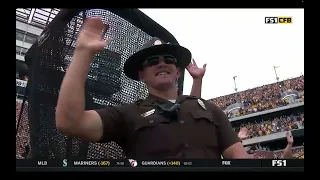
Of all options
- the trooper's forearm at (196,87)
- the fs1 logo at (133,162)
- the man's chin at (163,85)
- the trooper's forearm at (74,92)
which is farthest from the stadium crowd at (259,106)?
the fs1 logo at (133,162)

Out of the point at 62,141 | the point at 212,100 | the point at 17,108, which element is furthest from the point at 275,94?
the point at 17,108

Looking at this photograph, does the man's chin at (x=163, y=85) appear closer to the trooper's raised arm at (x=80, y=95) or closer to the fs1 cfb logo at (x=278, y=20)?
the trooper's raised arm at (x=80, y=95)

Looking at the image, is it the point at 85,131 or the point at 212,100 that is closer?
the point at 85,131

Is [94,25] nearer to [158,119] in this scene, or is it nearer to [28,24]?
[28,24]

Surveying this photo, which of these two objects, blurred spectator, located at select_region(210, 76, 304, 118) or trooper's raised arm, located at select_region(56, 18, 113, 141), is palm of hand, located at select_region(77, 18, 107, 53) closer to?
trooper's raised arm, located at select_region(56, 18, 113, 141)

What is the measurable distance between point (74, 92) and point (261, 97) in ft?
4.43

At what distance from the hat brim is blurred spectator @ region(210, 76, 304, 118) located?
→ 32cm

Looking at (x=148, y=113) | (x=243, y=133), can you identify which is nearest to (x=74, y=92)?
(x=148, y=113)

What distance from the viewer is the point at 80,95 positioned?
2.95m

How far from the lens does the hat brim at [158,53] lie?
323 centimetres

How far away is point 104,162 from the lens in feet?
Result: 10.5

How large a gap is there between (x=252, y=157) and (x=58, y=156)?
123cm

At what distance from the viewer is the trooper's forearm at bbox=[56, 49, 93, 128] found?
292 cm

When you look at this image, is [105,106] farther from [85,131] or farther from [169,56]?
[169,56]
